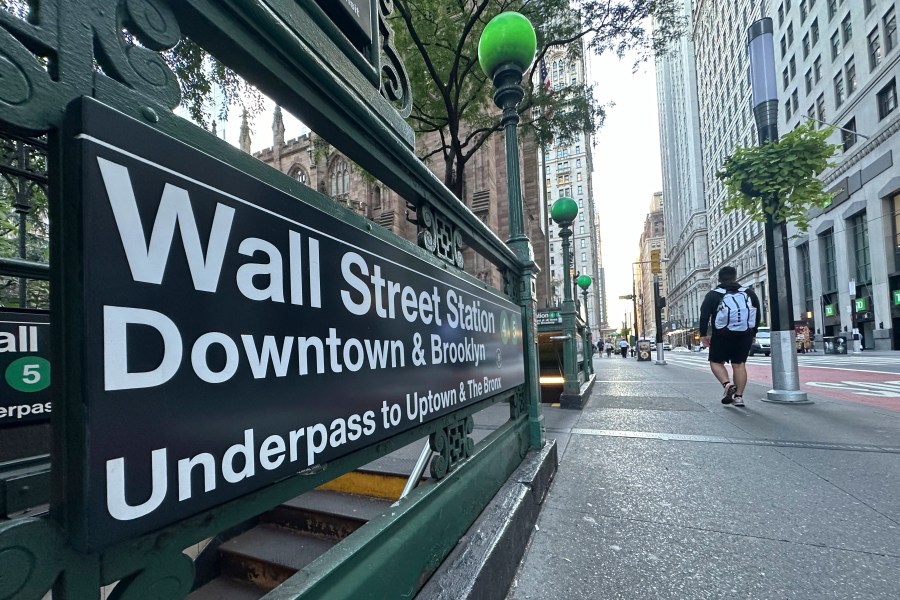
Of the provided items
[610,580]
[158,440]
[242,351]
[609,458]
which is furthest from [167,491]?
[609,458]

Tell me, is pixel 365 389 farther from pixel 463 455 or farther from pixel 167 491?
pixel 463 455

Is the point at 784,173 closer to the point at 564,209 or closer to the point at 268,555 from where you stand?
the point at 564,209

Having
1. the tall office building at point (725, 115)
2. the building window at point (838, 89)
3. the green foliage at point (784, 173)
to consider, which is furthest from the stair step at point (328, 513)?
the tall office building at point (725, 115)

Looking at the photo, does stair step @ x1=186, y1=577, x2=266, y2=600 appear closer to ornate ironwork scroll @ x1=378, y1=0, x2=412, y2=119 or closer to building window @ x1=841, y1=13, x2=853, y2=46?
ornate ironwork scroll @ x1=378, y1=0, x2=412, y2=119

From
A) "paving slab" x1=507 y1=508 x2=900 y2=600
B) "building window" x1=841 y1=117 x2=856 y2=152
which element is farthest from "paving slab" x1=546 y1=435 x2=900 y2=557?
"building window" x1=841 y1=117 x2=856 y2=152

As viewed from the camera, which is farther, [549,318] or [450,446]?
[549,318]

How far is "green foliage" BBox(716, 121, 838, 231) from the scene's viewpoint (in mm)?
6281

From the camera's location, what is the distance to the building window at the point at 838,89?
30408mm

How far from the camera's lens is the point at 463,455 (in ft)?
6.22

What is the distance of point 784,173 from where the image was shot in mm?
6254

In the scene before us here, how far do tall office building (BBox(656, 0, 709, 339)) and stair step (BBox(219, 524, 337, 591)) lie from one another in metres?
75.5

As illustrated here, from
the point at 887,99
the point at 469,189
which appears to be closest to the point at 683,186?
the point at 887,99

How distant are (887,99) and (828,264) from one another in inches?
485

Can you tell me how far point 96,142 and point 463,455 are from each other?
1.68 m
